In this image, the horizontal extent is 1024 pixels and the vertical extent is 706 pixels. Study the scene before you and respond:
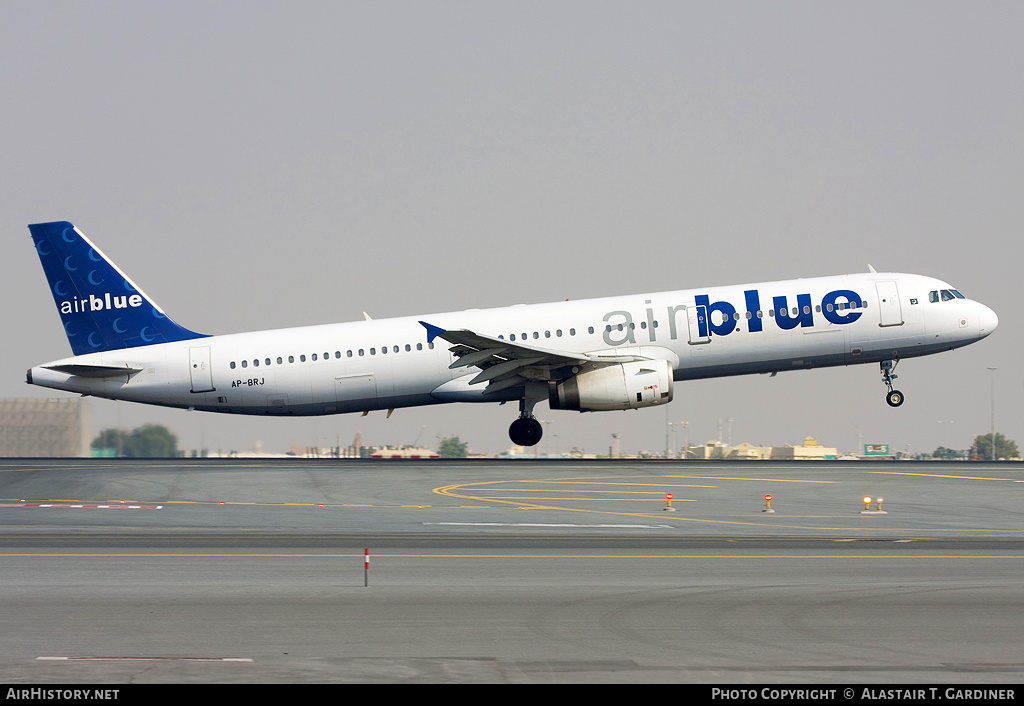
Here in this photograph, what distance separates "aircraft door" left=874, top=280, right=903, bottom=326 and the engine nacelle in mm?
7555

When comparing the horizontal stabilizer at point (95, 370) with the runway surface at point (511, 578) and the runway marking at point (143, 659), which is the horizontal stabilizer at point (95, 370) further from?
the runway marking at point (143, 659)

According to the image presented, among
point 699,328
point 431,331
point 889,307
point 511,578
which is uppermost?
point 889,307

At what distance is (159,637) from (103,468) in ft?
76.0

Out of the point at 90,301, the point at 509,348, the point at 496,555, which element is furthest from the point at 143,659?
the point at 90,301

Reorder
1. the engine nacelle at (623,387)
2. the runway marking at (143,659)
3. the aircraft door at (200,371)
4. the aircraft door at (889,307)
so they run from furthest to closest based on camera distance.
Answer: the aircraft door at (200,371) < the aircraft door at (889,307) < the engine nacelle at (623,387) < the runway marking at (143,659)

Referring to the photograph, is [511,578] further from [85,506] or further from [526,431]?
[526,431]

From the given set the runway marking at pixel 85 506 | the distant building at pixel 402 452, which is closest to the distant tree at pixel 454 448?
the distant building at pixel 402 452

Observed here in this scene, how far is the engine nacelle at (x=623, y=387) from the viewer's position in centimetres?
3381

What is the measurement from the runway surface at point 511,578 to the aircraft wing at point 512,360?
5201 mm

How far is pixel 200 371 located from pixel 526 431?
1150 centimetres

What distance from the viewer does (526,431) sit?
3631 centimetres

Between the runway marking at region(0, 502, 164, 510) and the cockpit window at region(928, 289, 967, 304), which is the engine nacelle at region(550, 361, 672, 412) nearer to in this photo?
the cockpit window at region(928, 289, 967, 304)

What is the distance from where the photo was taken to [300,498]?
26.0 meters
